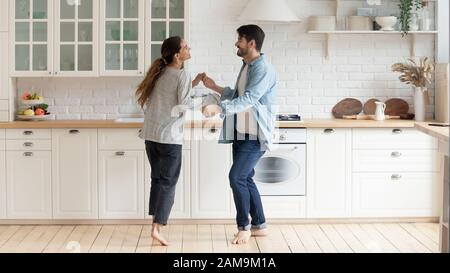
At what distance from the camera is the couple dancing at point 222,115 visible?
4410 mm

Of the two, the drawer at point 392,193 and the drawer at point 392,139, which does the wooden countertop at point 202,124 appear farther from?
the drawer at point 392,193

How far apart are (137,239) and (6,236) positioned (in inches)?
36.4

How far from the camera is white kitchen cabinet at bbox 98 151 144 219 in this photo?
5.16 meters

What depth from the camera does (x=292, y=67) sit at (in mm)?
5715

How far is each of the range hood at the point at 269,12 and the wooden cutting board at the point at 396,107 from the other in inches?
43.1

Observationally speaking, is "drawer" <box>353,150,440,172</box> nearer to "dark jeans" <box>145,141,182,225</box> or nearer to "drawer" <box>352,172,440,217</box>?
"drawer" <box>352,172,440,217</box>

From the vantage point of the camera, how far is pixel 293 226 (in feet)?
17.1

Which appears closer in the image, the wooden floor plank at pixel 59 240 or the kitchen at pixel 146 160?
the wooden floor plank at pixel 59 240

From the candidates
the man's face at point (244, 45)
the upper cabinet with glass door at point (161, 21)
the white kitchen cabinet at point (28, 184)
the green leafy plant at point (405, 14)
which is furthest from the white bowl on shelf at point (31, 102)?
the green leafy plant at point (405, 14)

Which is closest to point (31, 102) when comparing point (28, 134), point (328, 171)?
point (28, 134)
